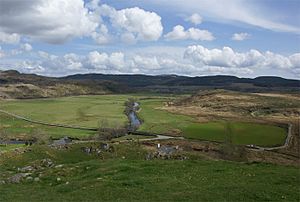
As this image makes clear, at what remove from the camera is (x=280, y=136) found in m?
144

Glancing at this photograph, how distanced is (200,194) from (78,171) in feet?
58.8

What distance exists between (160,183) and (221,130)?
124652mm

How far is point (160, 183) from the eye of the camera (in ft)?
111

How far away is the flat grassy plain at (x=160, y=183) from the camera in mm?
29688

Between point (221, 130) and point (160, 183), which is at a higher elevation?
point (160, 183)

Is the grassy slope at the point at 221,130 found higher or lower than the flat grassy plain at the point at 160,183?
lower

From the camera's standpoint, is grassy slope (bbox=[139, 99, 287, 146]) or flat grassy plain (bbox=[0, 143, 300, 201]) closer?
flat grassy plain (bbox=[0, 143, 300, 201])

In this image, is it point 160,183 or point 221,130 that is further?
point 221,130

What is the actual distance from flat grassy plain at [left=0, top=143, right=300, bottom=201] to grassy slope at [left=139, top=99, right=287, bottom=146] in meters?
94.4

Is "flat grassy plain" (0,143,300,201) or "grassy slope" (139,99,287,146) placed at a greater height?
"flat grassy plain" (0,143,300,201)

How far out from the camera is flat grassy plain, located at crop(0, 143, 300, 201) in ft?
97.4

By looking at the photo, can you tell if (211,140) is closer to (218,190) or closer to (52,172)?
(52,172)

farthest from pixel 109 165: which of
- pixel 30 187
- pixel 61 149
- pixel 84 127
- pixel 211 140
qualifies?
pixel 84 127

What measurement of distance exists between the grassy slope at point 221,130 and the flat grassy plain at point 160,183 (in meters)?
94.4
